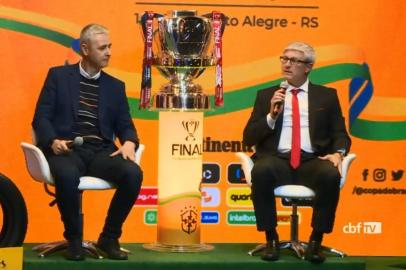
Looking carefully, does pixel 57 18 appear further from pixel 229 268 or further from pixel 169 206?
pixel 229 268

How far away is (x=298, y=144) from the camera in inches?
239

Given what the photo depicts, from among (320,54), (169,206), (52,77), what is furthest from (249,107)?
(52,77)

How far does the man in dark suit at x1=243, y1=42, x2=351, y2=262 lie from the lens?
19.2 feet

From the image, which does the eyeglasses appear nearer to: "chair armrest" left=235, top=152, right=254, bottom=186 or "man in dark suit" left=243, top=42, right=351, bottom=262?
"man in dark suit" left=243, top=42, right=351, bottom=262

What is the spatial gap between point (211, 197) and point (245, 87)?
809 mm

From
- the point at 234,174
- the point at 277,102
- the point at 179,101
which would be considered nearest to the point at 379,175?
the point at 234,174

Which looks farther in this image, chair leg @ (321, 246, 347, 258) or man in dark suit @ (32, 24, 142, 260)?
chair leg @ (321, 246, 347, 258)

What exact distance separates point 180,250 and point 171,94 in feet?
3.12

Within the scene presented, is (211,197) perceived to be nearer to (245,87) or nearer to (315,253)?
(245,87)

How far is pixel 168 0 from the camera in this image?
6.93 metres

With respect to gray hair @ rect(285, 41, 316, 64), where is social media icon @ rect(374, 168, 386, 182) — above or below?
below

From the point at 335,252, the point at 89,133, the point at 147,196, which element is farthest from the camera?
the point at 147,196

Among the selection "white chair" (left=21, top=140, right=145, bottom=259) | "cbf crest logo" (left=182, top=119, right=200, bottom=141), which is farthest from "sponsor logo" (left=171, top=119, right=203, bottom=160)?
"white chair" (left=21, top=140, right=145, bottom=259)

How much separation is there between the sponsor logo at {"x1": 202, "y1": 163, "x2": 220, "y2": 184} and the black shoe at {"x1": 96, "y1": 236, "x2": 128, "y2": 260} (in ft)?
4.36
